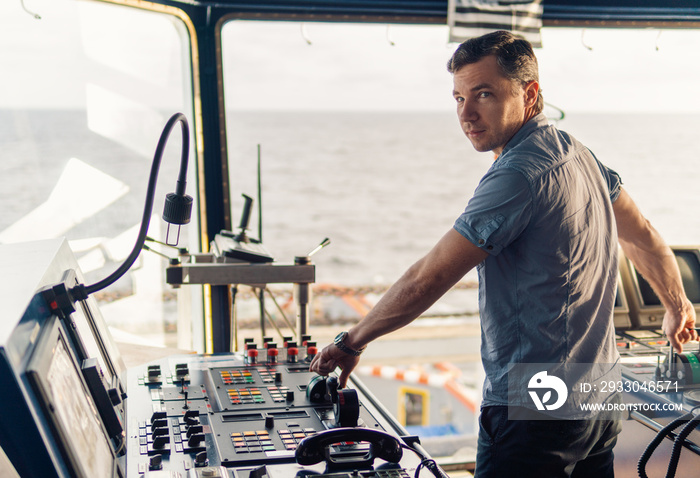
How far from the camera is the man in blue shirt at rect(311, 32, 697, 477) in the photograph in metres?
1.35

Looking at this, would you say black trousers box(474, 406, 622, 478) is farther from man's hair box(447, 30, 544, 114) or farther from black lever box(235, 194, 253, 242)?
black lever box(235, 194, 253, 242)

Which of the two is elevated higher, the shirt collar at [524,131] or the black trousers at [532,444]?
the shirt collar at [524,131]

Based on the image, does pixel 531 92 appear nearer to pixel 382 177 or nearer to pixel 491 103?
pixel 491 103

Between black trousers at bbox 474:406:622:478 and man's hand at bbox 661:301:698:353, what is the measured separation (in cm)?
65

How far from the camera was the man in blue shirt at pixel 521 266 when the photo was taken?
4.42 ft

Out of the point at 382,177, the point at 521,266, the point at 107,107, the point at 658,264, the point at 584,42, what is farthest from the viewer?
the point at 382,177

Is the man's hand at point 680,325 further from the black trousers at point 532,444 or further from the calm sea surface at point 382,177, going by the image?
the calm sea surface at point 382,177

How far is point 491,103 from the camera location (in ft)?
4.88

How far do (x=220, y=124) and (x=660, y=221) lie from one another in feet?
81.4

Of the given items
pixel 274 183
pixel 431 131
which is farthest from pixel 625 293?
pixel 431 131

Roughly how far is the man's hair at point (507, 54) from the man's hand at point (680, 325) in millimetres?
974

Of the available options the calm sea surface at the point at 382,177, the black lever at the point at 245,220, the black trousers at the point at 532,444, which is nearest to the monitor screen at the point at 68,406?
the black trousers at the point at 532,444

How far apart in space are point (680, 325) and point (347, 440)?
4.50ft

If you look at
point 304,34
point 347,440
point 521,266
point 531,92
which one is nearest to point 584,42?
point 304,34
